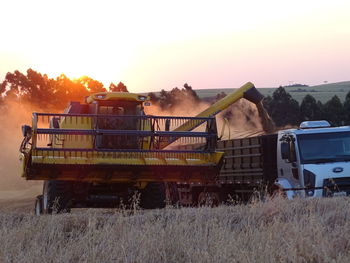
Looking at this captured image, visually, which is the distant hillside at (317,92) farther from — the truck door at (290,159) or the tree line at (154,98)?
the truck door at (290,159)

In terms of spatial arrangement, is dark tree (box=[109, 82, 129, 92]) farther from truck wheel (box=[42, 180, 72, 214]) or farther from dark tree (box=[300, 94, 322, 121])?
truck wheel (box=[42, 180, 72, 214])

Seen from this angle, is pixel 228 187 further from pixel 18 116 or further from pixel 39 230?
pixel 18 116

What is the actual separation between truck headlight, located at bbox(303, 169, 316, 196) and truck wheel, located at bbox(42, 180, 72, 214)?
534 cm

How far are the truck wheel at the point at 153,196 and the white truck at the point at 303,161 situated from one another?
2.22 m

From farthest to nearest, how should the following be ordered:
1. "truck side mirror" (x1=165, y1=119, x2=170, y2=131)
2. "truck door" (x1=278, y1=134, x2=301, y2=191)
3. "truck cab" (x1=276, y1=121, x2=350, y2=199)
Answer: "truck door" (x1=278, y1=134, x2=301, y2=191)
"truck cab" (x1=276, y1=121, x2=350, y2=199)
"truck side mirror" (x1=165, y1=119, x2=170, y2=131)

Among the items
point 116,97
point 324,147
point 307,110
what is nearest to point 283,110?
point 307,110

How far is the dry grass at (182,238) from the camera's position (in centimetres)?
612

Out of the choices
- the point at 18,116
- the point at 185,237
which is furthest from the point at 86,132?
the point at 18,116

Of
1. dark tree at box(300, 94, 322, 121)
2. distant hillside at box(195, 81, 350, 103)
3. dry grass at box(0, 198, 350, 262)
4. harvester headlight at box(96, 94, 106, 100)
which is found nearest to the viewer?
dry grass at box(0, 198, 350, 262)

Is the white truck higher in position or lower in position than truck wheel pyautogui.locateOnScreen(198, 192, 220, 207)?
higher

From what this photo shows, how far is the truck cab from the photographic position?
14406mm

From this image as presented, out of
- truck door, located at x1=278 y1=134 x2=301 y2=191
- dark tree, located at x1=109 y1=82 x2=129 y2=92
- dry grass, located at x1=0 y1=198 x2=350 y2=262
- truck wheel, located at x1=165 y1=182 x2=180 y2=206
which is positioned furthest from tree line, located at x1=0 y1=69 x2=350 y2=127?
dry grass, located at x1=0 y1=198 x2=350 y2=262

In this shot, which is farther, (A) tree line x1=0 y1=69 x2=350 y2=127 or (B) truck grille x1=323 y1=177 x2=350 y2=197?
(A) tree line x1=0 y1=69 x2=350 y2=127

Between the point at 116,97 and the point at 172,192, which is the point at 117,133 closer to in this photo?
the point at 116,97
